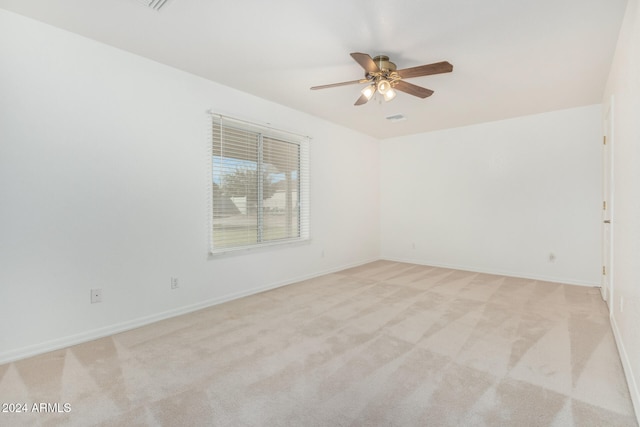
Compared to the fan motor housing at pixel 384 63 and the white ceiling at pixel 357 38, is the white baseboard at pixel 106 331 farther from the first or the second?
the fan motor housing at pixel 384 63

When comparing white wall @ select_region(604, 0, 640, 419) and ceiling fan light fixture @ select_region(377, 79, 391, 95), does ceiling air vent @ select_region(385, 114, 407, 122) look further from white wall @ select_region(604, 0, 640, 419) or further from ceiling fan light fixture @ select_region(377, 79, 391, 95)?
white wall @ select_region(604, 0, 640, 419)

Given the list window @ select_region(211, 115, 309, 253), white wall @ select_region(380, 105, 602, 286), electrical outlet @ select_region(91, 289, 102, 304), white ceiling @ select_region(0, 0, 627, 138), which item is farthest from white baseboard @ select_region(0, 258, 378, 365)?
white wall @ select_region(380, 105, 602, 286)

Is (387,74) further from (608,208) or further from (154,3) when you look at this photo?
(608,208)

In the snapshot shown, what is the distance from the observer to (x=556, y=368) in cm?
208

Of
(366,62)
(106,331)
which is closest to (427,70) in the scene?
(366,62)

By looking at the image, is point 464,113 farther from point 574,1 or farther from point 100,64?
point 100,64

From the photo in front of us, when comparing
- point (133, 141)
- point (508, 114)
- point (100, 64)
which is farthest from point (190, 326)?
point (508, 114)

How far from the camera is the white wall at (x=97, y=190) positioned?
7.38 ft

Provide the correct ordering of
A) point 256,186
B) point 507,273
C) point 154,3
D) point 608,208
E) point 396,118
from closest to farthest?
point 154,3, point 608,208, point 256,186, point 396,118, point 507,273

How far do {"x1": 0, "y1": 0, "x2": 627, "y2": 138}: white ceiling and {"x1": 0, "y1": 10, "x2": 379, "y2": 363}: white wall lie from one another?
257 mm

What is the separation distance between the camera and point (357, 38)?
2473 mm

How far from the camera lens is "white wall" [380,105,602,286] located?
4227 millimetres

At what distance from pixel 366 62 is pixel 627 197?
6.90 ft

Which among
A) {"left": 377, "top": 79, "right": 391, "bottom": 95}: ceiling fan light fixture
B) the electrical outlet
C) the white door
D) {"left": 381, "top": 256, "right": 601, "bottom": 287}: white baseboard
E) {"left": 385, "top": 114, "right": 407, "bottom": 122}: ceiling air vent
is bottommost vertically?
{"left": 381, "top": 256, "right": 601, "bottom": 287}: white baseboard
